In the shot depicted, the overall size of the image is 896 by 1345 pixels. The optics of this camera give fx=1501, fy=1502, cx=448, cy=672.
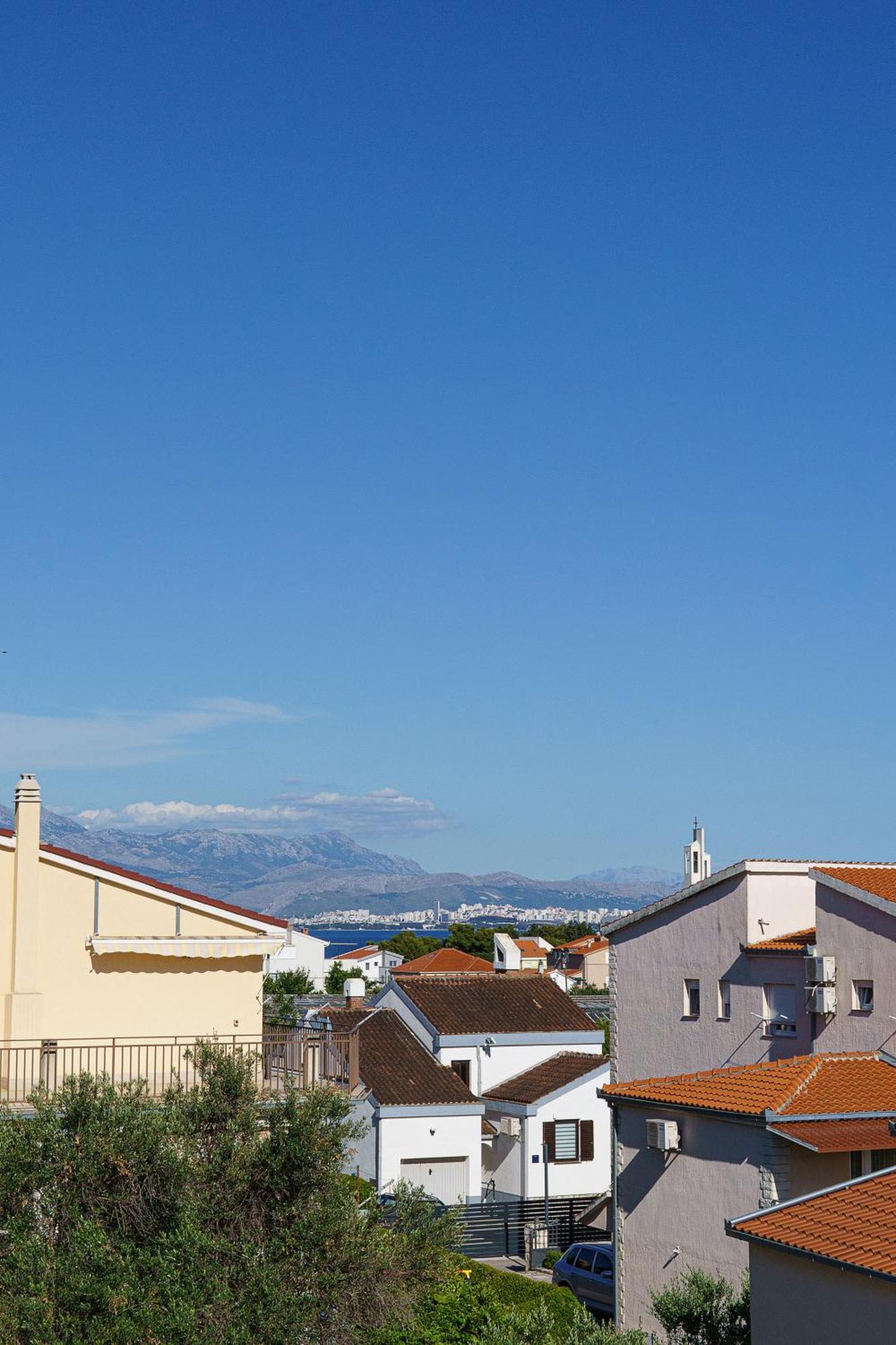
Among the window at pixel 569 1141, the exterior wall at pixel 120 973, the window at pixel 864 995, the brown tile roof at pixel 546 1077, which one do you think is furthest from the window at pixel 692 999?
the exterior wall at pixel 120 973

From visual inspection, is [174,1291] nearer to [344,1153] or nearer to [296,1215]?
[296,1215]

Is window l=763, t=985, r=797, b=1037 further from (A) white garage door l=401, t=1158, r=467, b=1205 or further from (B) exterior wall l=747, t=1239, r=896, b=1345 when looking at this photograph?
(B) exterior wall l=747, t=1239, r=896, b=1345

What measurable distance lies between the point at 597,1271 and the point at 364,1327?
54.1 feet

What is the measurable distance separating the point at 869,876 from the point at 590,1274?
979cm

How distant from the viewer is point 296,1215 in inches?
573

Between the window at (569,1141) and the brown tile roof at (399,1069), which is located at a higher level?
the brown tile roof at (399,1069)

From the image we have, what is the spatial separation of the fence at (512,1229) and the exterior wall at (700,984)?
422cm

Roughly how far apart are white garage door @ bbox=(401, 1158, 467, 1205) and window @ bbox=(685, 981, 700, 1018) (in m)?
9.63

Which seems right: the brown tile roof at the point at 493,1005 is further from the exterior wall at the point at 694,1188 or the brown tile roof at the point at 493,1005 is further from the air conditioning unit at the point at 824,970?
the exterior wall at the point at 694,1188

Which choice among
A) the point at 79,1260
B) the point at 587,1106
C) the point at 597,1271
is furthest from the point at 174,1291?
the point at 587,1106

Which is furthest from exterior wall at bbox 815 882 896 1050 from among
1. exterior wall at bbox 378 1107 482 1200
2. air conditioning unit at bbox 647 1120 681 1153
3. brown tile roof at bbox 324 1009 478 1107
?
brown tile roof at bbox 324 1009 478 1107

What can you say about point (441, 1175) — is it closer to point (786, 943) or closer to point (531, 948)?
point (786, 943)

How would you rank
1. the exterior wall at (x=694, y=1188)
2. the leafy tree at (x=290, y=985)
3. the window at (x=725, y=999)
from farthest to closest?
the leafy tree at (x=290, y=985) < the window at (x=725, y=999) < the exterior wall at (x=694, y=1188)

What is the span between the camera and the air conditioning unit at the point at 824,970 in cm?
3028
